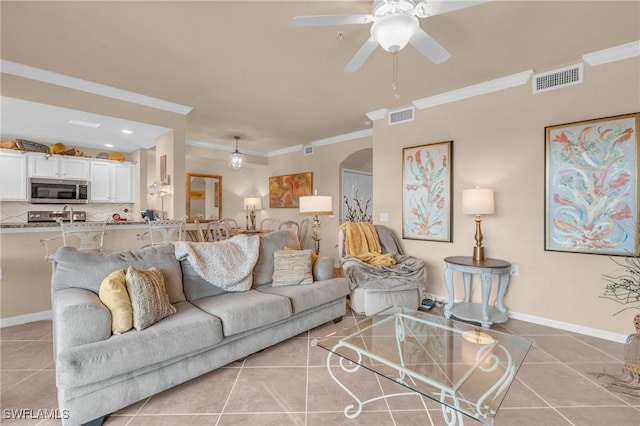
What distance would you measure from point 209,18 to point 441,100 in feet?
9.39

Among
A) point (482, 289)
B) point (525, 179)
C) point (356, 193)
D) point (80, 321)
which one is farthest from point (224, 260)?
→ point (356, 193)

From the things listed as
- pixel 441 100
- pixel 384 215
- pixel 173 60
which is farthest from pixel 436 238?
pixel 173 60

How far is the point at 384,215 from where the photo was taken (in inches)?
173

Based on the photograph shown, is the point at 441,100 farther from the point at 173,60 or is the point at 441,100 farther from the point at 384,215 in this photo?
Result: the point at 173,60

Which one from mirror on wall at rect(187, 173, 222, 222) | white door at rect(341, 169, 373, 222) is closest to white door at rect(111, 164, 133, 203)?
mirror on wall at rect(187, 173, 222, 222)

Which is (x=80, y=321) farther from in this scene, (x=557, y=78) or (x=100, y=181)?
(x=100, y=181)

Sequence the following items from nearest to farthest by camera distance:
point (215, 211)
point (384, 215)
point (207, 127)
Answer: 1. point (384, 215)
2. point (207, 127)
3. point (215, 211)

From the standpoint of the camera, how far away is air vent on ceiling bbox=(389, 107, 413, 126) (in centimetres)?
410

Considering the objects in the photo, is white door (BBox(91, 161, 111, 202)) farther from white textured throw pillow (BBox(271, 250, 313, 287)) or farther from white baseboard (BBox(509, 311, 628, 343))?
white baseboard (BBox(509, 311, 628, 343))

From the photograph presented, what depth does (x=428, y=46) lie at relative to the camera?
197 centimetres

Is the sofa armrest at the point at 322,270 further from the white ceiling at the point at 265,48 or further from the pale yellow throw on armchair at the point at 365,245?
the white ceiling at the point at 265,48

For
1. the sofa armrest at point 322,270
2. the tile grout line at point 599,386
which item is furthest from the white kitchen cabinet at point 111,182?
the tile grout line at point 599,386

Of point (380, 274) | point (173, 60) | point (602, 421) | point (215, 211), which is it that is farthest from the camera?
point (215, 211)

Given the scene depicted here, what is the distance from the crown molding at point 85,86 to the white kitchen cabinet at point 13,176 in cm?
261
